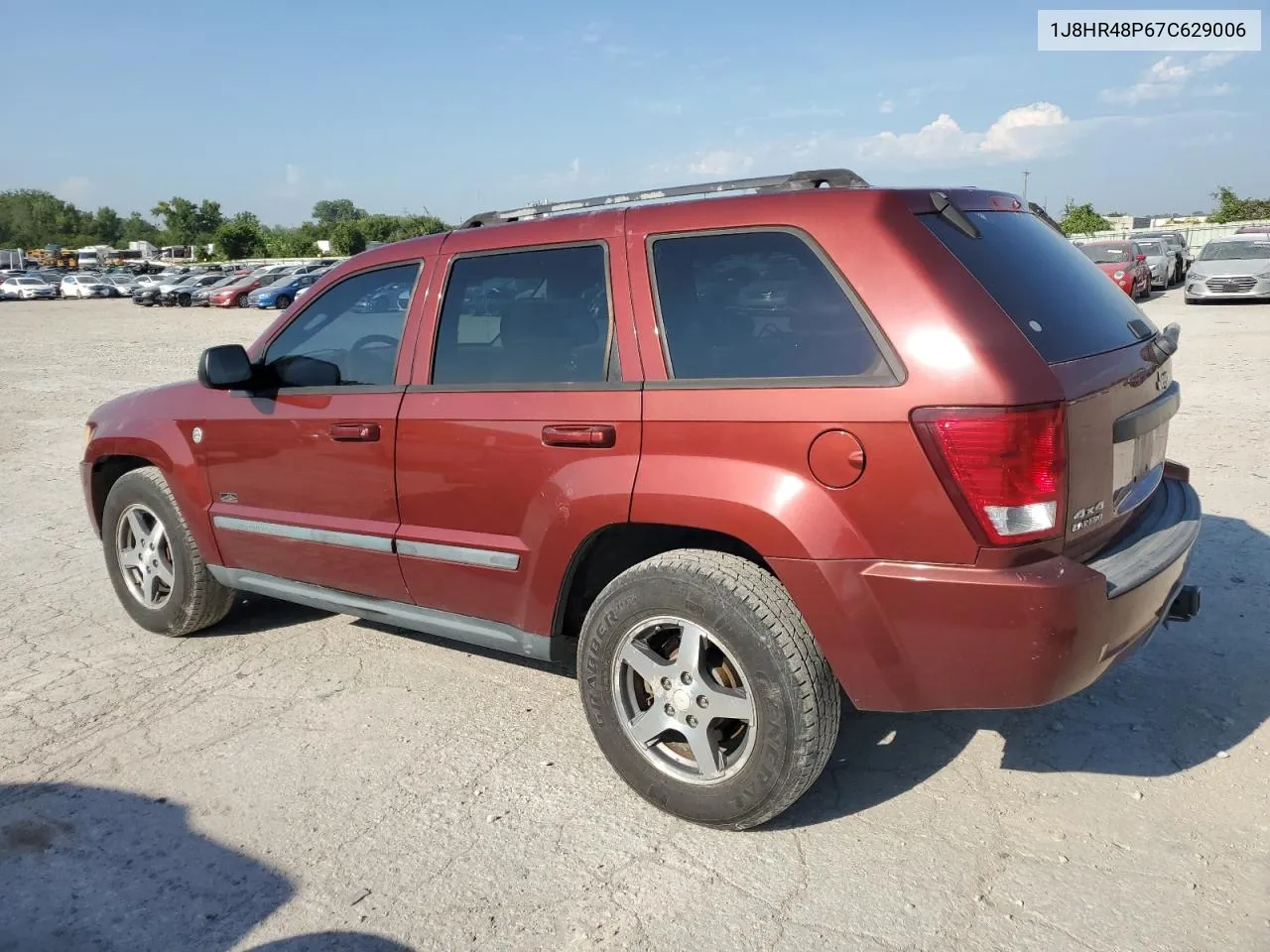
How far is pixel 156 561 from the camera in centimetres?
482

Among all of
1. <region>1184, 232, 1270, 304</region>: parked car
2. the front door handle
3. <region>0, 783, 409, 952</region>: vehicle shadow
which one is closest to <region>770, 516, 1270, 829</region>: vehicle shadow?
<region>0, 783, 409, 952</region>: vehicle shadow

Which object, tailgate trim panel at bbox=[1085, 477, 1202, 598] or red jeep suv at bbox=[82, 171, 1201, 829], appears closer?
red jeep suv at bbox=[82, 171, 1201, 829]

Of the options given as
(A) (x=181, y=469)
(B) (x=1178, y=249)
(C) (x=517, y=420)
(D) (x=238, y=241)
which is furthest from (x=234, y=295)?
(D) (x=238, y=241)

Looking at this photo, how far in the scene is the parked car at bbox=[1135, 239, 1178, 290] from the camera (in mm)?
25797

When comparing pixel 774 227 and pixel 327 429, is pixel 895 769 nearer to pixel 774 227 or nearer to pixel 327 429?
pixel 774 227

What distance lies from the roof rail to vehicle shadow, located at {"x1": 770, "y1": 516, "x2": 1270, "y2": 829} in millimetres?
1952

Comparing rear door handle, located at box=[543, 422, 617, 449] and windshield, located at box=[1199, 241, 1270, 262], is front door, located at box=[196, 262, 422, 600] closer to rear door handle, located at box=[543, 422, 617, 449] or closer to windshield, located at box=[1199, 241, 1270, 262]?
rear door handle, located at box=[543, 422, 617, 449]

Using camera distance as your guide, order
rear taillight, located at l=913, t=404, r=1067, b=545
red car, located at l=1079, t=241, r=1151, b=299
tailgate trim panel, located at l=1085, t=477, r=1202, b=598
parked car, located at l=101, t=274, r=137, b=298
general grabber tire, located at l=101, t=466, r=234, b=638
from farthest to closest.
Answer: parked car, located at l=101, t=274, r=137, b=298, red car, located at l=1079, t=241, r=1151, b=299, general grabber tire, located at l=101, t=466, r=234, b=638, tailgate trim panel, located at l=1085, t=477, r=1202, b=598, rear taillight, located at l=913, t=404, r=1067, b=545

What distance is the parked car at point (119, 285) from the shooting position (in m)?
52.4

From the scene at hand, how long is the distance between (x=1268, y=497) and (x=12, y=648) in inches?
279

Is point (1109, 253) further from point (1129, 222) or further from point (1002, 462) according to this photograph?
point (1129, 222)

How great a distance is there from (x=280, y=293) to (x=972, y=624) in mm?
37876

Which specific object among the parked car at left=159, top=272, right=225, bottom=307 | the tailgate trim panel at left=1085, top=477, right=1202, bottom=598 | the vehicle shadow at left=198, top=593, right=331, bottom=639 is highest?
the parked car at left=159, top=272, right=225, bottom=307

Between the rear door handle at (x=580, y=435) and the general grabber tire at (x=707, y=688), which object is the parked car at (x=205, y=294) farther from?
the general grabber tire at (x=707, y=688)
